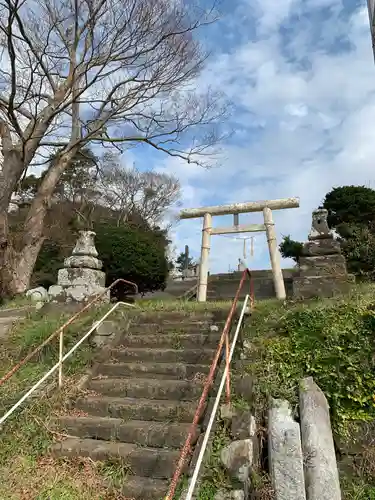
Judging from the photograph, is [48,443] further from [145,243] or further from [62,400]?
[145,243]

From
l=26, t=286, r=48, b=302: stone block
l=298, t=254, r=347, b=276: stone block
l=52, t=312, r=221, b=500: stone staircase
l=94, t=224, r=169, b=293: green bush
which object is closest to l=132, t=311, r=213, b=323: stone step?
l=52, t=312, r=221, b=500: stone staircase

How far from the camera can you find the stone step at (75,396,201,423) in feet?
14.1

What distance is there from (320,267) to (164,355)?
2.98 m

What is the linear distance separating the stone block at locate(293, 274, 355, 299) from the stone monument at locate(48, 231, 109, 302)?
3.52 m

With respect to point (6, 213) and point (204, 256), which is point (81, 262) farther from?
point (204, 256)

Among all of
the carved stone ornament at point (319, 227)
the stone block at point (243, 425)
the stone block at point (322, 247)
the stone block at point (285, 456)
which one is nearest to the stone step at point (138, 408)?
the stone block at point (243, 425)

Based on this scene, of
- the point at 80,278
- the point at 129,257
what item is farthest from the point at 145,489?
the point at 129,257

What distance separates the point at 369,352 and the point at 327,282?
2.17 meters

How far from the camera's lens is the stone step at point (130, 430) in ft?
13.0

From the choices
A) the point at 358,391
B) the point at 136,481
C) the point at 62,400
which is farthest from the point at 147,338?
the point at 358,391

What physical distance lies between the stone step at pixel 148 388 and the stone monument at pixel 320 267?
2.72 meters

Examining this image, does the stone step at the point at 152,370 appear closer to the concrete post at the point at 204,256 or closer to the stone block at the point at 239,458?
the stone block at the point at 239,458

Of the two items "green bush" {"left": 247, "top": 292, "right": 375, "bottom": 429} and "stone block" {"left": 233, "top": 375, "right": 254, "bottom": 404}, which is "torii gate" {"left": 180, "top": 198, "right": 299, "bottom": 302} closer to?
"green bush" {"left": 247, "top": 292, "right": 375, "bottom": 429}

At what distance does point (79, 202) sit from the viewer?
21844 mm
